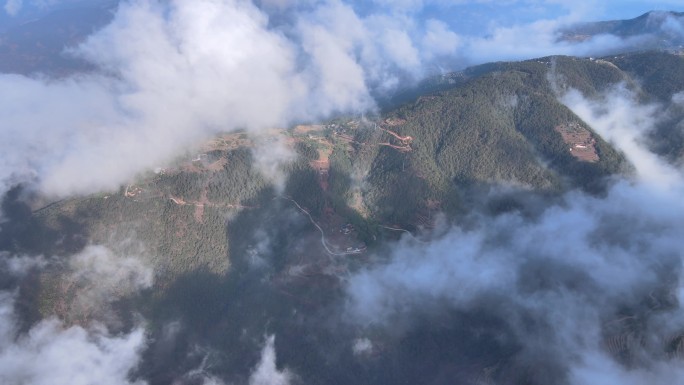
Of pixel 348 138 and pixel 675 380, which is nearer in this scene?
pixel 675 380

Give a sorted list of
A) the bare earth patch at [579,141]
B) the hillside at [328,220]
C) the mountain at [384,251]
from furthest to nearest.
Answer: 1. the bare earth patch at [579,141]
2. the hillside at [328,220]
3. the mountain at [384,251]

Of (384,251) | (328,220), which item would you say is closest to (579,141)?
(384,251)

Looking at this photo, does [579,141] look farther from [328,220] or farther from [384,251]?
[328,220]

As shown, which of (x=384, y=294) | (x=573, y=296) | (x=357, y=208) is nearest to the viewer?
(x=573, y=296)

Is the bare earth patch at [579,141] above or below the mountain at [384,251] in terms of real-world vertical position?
above

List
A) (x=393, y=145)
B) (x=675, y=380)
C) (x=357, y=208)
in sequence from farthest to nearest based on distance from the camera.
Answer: (x=393, y=145), (x=357, y=208), (x=675, y=380)

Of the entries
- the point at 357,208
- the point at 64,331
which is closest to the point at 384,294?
the point at 357,208

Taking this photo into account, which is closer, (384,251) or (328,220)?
(384,251)

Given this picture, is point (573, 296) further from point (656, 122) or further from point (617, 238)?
point (656, 122)

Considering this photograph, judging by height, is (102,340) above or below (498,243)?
below

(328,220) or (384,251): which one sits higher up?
(384,251)

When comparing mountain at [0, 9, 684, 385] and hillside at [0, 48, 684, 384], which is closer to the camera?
mountain at [0, 9, 684, 385]
